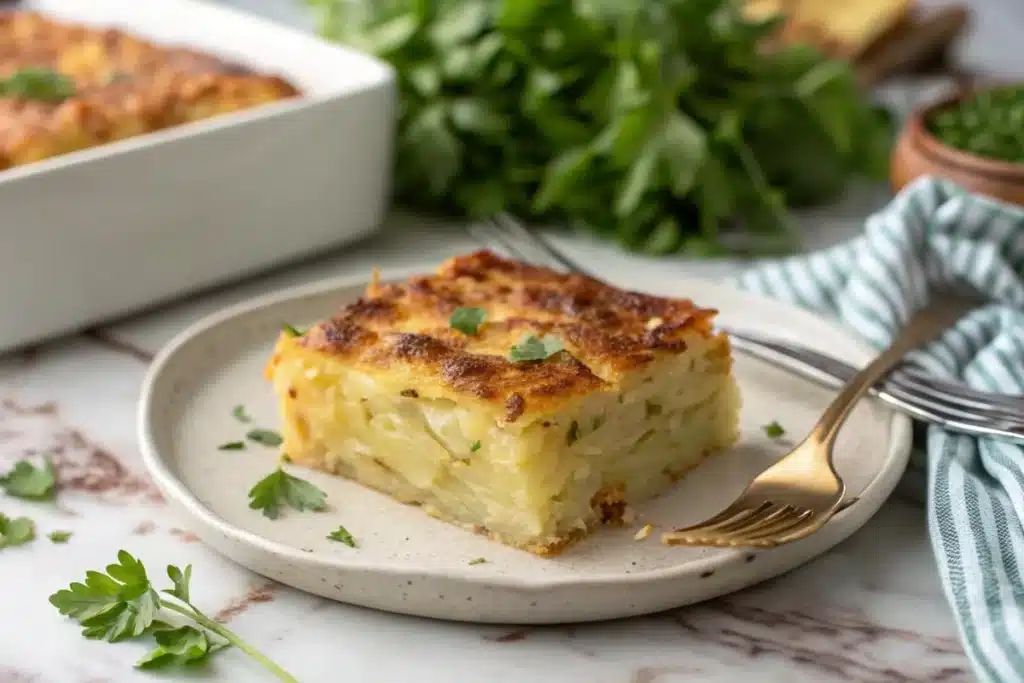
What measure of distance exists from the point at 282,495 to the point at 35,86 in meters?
1.64

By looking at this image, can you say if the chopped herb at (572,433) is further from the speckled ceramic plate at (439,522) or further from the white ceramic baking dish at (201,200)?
the white ceramic baking dish at (201,200)

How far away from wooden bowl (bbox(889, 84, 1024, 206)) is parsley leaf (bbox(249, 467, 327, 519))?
184 cm

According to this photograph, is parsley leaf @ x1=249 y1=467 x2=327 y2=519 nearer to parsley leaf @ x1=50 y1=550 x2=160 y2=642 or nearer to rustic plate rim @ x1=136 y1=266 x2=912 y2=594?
rustic plate rim @ x1=136 y1=266 x2=912 y2=594

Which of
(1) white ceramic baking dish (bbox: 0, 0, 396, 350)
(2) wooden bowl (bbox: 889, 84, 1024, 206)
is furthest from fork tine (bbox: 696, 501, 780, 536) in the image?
(1) white ceramic baking dish (bbox: 0, 0, 396, 350)

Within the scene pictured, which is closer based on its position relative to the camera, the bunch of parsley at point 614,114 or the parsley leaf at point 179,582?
the parsley leaf at point 179,582

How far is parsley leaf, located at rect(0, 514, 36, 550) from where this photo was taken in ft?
7.69

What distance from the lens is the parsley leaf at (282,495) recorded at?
2.39 m

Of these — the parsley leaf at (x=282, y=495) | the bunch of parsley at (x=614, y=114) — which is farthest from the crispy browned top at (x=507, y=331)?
the bunch of parsley at (x=614, y=114)

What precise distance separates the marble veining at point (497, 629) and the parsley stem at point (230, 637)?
0.03 m

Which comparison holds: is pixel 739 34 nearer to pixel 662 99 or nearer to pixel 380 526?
pixel 662 99

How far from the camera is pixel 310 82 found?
3854 millimetres

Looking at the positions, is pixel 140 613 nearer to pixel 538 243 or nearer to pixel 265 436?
pixel 265 436

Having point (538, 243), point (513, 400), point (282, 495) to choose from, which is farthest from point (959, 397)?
point (282, 495)

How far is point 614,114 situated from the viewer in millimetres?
3703
